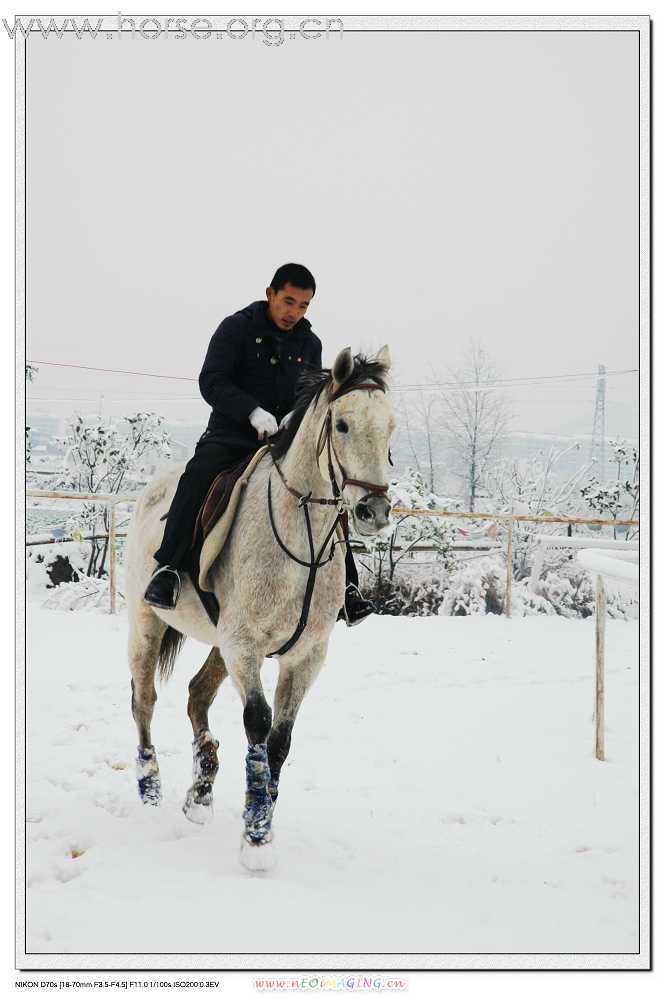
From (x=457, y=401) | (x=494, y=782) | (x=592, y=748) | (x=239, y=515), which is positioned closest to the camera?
(x=239, y=515)

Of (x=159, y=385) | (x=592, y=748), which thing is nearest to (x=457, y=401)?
(x=159, y=385)

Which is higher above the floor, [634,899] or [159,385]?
[159,385]

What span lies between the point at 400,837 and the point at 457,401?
27.3 ft

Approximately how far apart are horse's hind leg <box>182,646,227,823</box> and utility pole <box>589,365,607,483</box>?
631 centimetres

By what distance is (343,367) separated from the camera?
329 centimetres

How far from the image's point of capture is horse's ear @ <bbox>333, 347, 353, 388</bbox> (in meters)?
3.24

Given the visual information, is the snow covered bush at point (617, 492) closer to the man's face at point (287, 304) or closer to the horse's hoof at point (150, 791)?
the man's face at point (287, 304)

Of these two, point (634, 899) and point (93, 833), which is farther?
point (93, 833)

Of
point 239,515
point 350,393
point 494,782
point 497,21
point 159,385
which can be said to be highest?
point 497,21

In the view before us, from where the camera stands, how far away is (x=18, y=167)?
415 cm

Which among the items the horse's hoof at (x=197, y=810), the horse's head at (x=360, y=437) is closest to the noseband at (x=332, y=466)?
the horse's head at (x=360, y=437)

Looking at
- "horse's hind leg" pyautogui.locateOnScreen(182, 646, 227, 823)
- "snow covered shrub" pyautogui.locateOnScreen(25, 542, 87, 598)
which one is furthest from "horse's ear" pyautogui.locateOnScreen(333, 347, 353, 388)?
"snow covered shrub" pyautogui.locateOnScreen(25, 542, 87, 598)

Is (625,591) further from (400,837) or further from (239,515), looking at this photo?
(239,515)

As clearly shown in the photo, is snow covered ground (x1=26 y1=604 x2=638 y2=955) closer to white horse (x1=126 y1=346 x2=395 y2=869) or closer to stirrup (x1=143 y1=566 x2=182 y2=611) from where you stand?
white horse (x1=126 y1=346 x2=395 y2=869)
